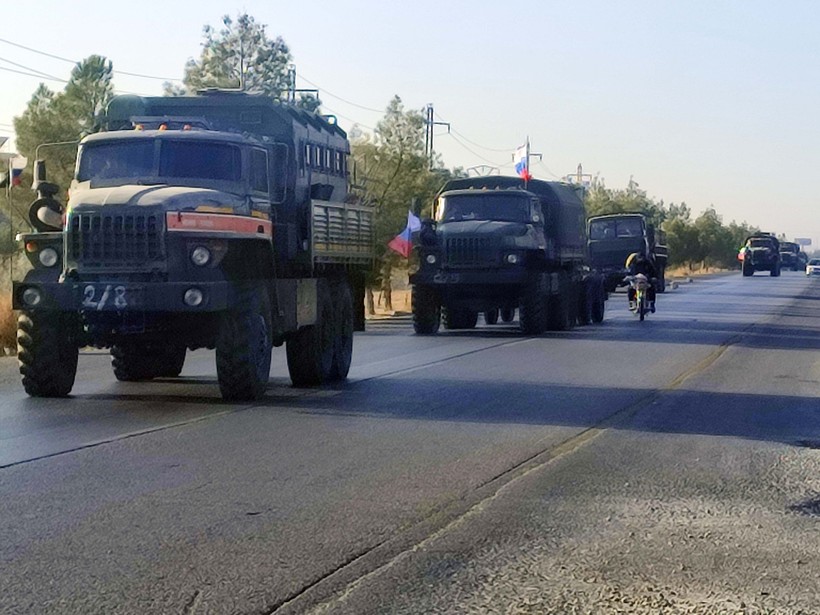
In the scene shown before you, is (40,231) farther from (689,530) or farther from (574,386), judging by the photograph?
(689,530)

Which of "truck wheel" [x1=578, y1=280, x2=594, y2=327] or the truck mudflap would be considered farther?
"truck wheel" [x1=578, y1=280, x2=594, y2=327]

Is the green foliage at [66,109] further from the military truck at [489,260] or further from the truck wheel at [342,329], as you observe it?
the truck wheel at [342,329]

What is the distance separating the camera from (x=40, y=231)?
14430 millimetres

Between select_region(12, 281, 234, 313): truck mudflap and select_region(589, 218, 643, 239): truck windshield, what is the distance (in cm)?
3177

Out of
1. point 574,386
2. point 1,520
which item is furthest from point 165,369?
point 1,520

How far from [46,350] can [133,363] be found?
7.53 ft

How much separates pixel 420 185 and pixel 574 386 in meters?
24.7

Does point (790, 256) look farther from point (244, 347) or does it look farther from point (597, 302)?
point (244, 347)

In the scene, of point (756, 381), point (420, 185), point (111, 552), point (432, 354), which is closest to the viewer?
point (111, 552)

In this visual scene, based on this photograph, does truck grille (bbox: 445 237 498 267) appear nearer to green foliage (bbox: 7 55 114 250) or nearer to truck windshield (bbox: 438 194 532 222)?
truck windshield (bbox: 438 194 532 222)

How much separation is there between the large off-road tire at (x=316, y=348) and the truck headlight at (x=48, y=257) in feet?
9.84

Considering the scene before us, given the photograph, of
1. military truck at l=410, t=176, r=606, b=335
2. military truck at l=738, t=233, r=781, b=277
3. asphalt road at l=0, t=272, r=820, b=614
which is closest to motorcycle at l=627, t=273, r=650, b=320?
military truck at l=410, t=176, r=606, b=335

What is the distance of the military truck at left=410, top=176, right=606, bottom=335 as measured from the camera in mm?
26125

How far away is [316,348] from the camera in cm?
1577
